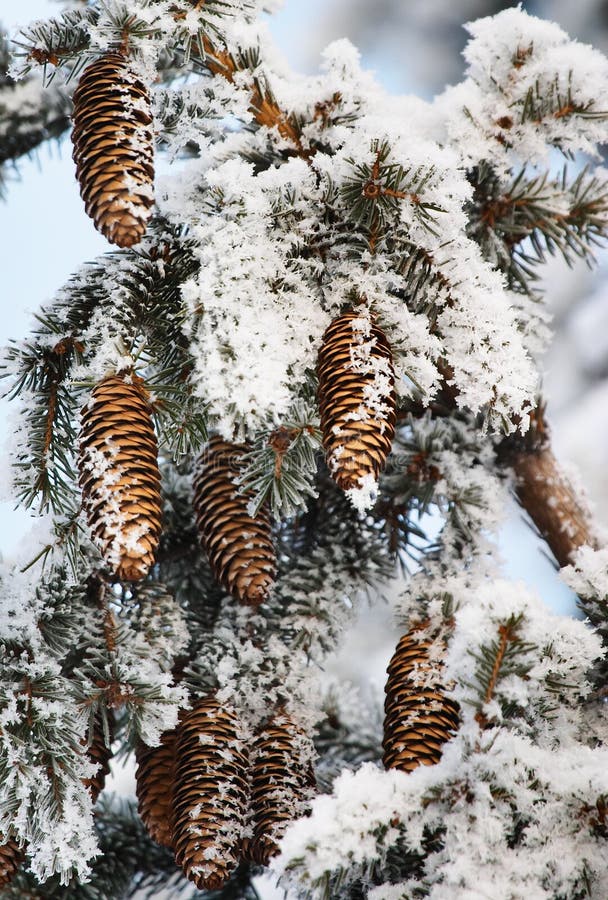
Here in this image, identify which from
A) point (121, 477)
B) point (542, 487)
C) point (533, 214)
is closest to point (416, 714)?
point (121, 477)

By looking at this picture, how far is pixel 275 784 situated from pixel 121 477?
46cm

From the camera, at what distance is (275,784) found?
3.62 ft

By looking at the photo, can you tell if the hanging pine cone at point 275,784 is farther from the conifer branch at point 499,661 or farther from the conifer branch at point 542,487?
the conifer branch at point 542,487

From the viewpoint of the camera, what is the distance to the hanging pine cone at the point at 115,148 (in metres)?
0.94

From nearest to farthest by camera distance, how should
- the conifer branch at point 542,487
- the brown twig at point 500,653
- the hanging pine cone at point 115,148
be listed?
the brown twig at point 500,653, the hanging pine cone at point 115,148, the conifer branch at point 542,487

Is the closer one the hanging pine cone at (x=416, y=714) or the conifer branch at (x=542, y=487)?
the hanging pine cone at (x=416, y=714)

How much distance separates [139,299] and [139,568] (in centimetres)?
36

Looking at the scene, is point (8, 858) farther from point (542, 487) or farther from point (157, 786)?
point (542, 487)

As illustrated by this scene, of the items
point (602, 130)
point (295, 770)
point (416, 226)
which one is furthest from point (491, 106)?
point (295, 770)

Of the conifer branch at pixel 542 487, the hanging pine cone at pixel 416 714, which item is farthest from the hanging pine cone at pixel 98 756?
the conifer branch at pixel 542 487

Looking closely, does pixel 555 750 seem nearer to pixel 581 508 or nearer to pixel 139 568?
pixel 139 568

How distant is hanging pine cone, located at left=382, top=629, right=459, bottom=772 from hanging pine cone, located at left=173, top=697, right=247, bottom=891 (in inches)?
7.9

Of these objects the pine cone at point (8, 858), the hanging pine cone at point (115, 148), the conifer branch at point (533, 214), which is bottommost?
the pine cone at point (8, 858)

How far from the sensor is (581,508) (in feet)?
4.92
